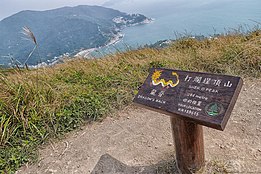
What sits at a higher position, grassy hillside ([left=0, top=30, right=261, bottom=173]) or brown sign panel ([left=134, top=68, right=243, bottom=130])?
brown sign panel ([left=134, top=68, right=243, bottom=130])

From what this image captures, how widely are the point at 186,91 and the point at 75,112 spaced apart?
6.10 ft

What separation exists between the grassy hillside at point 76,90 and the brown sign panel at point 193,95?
1.52 m

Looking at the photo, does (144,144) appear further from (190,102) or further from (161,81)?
(190,102)

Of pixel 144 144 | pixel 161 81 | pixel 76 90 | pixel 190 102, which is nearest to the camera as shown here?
pixel 190 102

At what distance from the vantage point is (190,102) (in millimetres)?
1383

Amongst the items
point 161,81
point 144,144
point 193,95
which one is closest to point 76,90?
point 144,144

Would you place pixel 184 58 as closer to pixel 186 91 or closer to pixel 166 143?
pixel 166 143

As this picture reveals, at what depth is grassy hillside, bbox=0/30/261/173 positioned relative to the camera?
100 inches

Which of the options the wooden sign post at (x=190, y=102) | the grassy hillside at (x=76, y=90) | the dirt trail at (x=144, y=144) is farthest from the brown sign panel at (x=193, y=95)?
the grassy hillside at (x=76, y=90)

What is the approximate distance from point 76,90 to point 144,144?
1.54m

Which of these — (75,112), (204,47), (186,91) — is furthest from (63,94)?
(204,47)

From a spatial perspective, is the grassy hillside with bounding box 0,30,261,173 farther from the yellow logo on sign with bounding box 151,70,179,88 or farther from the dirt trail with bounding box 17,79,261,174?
the yellow logo on sign with bounding box 151,70,179,88

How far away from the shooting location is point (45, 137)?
2609 millimetres

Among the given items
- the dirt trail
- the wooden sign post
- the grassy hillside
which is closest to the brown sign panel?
the wooden sign post
